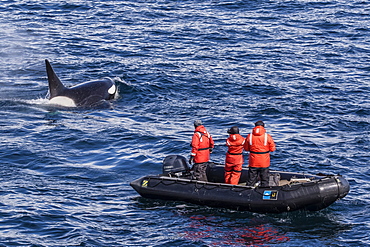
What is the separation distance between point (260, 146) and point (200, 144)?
2.14 m

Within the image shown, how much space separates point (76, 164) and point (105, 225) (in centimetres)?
570

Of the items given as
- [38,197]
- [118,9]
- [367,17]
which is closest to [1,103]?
[38,197]

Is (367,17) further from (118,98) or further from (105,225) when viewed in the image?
(105,225)

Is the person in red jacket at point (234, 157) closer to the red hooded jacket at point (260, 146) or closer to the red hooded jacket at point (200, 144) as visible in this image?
the red hooded jacket at point (260, 146)

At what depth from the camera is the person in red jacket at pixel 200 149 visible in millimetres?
21406

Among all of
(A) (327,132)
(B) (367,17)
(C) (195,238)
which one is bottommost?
(C) (195,238)

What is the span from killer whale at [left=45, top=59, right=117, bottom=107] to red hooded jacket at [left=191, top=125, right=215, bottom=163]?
455 inches

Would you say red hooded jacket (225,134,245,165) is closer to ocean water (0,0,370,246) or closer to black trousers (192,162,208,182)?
black trousers (192,162,208,182)

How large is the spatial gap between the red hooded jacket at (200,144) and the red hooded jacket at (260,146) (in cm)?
155

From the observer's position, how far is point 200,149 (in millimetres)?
21578

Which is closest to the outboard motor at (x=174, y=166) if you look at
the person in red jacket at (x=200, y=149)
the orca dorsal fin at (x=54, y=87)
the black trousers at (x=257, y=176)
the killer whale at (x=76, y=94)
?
the person in red jacket at (x=200, y=149)

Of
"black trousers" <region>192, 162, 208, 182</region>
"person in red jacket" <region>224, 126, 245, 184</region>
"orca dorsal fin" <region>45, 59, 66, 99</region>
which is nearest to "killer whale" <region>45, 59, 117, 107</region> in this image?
"orca dorsal fin" <region>45, 59, 66, 99</region>

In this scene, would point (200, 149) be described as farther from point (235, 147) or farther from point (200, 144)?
point (235, 147)

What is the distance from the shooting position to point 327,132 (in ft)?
90.4
